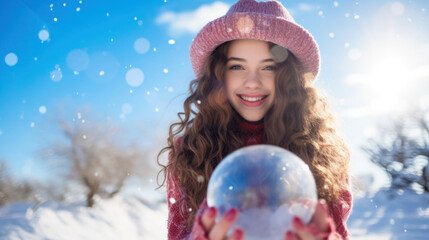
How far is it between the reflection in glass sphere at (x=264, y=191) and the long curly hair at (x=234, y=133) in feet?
3.85

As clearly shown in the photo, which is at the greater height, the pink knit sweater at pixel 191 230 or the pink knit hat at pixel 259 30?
the pink knit hat at pixel 259 30

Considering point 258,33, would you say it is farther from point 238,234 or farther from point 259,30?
point 238,234

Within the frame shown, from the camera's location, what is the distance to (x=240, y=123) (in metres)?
2.80

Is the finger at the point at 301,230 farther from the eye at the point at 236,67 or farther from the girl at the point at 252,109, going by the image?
the eye at the point at 236,67

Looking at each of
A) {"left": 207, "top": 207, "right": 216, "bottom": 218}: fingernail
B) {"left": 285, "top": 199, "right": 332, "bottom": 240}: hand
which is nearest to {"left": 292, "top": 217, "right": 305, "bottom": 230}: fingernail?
{"left": 285, "top": 199, "right": 332, "bottom": 240}: hand

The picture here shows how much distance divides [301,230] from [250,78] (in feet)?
4.81

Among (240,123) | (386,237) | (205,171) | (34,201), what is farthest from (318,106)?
(34,201)

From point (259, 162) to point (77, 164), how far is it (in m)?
10.2

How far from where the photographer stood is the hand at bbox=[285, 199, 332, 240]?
1234 mm

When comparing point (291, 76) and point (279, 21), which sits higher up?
point (279, 21)

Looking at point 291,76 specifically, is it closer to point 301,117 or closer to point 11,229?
point 301,117

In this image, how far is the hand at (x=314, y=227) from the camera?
123 centimetres

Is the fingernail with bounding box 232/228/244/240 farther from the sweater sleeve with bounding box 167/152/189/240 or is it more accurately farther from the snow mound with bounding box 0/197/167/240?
the snow mound with bounding box 0/197/167/240

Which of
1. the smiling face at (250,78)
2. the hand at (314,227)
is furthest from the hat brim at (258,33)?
the hand at (314,227)
